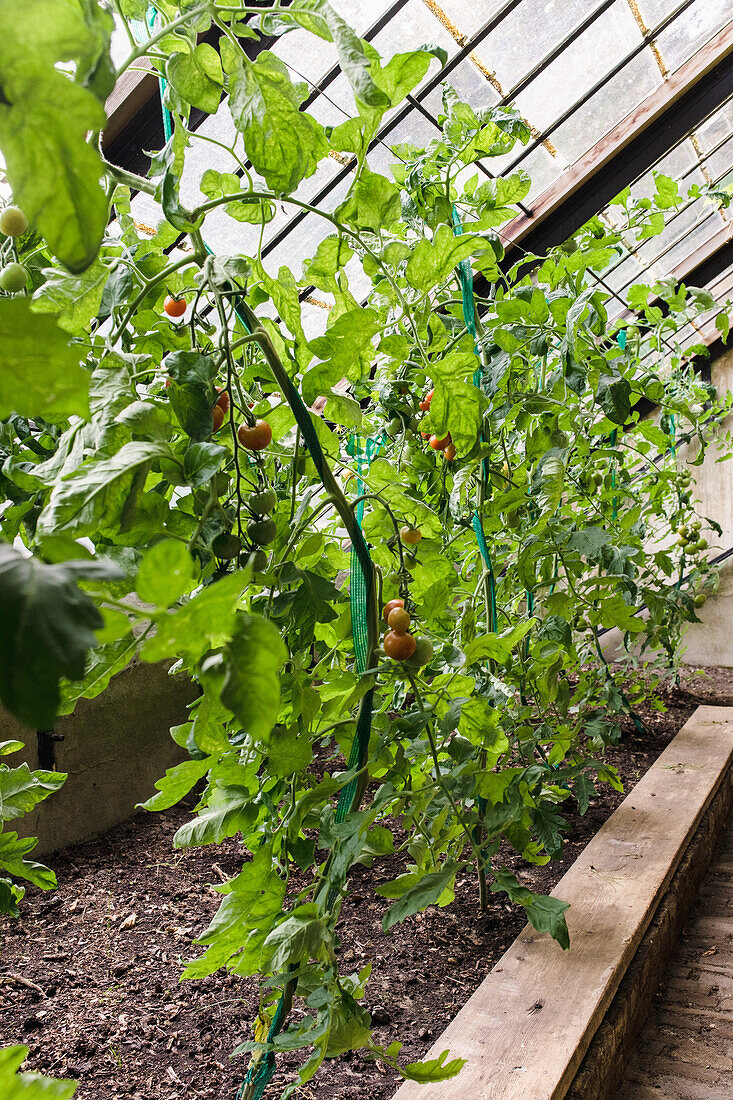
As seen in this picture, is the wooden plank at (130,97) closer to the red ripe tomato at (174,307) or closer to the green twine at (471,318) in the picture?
the green twine at (471,318)

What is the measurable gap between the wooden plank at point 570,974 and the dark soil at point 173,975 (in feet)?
0.21

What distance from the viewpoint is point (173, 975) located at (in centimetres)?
131

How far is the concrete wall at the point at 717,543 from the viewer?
6305mm

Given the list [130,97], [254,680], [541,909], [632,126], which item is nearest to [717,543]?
[632,126]

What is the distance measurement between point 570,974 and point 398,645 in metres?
0.78

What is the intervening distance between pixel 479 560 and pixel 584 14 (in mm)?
2611

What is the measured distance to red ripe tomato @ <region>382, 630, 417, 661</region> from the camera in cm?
74

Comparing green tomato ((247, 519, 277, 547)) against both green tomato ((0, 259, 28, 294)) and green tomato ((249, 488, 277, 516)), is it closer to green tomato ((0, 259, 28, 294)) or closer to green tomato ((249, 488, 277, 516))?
green tomato ((249, 488, 277, 516))

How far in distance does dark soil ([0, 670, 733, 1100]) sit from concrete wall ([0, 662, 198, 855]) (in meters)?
0.13

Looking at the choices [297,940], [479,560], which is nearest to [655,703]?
[479,560]

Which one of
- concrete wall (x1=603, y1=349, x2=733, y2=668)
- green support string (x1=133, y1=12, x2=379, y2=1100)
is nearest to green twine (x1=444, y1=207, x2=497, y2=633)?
green support string (x1=133, y1=12, x2=379, y2=1100)

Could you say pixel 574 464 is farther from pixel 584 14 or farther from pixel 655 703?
pixel 584 14

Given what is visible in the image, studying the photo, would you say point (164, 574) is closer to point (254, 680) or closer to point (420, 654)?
point (254, 680)

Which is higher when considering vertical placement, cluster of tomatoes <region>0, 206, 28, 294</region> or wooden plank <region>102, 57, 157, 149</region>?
wooden plank <region>102, 57, 157, 149</region>
